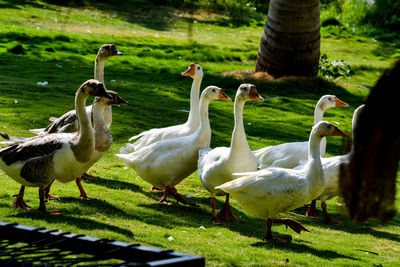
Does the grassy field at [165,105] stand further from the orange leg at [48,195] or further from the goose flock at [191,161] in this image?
the goose flock at [191,161]

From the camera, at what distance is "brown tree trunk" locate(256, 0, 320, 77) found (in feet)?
56.7

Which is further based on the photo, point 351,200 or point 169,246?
point 169,246

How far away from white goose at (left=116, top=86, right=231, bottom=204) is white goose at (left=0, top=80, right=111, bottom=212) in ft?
5.50

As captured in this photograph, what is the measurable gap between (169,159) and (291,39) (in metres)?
10.1

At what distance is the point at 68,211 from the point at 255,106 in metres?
10.3

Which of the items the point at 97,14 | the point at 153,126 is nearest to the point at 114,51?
the point at 153,126

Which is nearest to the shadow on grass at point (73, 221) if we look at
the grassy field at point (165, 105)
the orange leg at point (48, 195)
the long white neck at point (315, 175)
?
the grassy field at point (165, 105)

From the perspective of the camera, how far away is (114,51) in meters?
10.9

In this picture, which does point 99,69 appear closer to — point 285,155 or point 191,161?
point 191,161

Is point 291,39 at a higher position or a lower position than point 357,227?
higher

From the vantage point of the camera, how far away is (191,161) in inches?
349

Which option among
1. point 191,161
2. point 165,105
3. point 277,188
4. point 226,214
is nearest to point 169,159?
point 191,161

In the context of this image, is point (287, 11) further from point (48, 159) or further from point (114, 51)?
point (48, 159)

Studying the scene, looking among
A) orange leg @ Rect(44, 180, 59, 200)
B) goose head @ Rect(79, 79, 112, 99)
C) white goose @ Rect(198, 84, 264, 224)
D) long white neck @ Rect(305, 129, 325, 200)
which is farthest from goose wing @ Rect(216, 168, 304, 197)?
orange leg @ Rect(44, 180, 59, 200)
